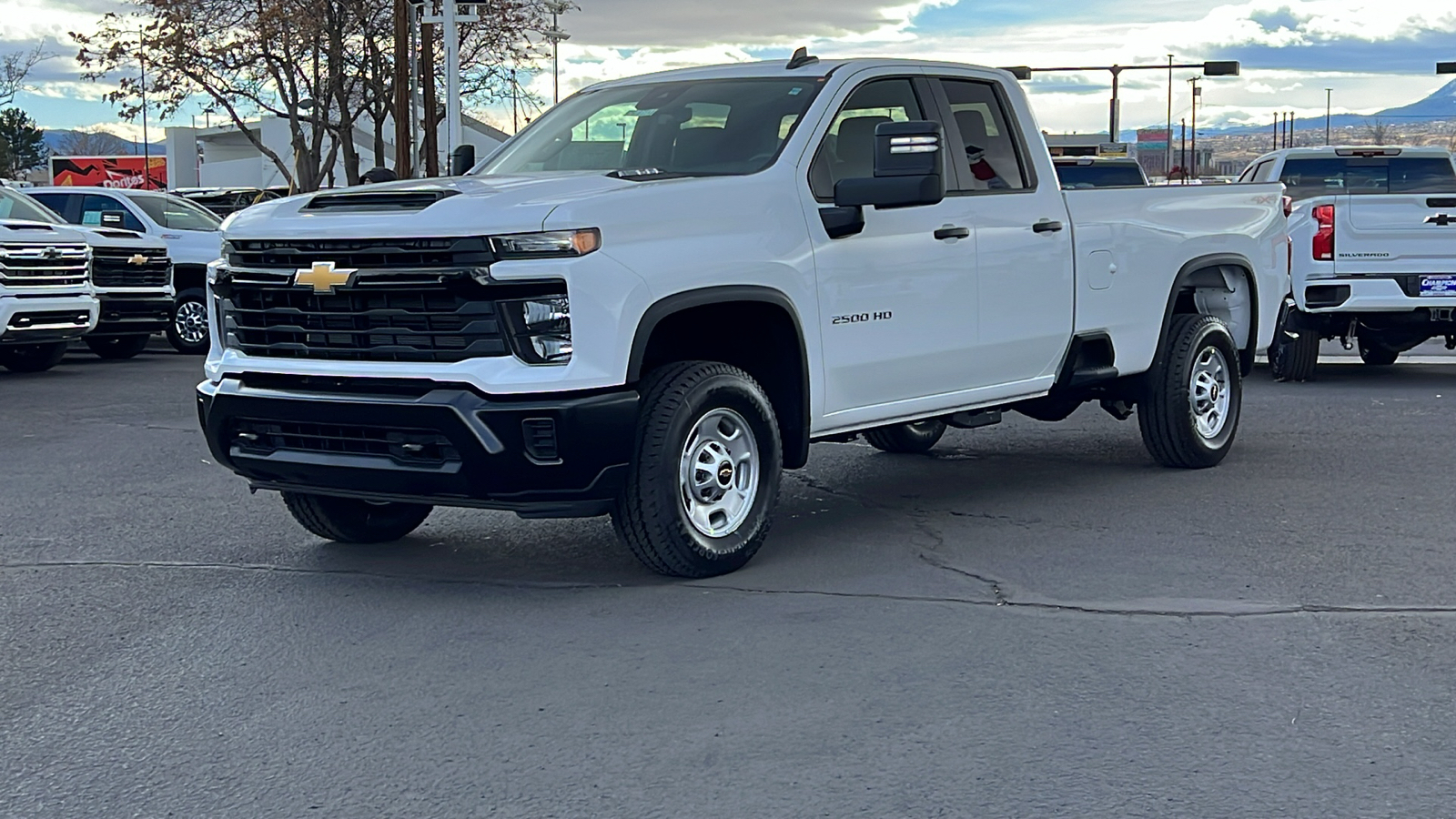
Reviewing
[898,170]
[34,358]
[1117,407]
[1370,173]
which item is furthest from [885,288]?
[34,358]

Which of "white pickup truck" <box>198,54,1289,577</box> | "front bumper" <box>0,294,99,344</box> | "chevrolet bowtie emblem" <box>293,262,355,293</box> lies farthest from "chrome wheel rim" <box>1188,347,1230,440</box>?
"front bumper" <box>0,294,99,344</box>

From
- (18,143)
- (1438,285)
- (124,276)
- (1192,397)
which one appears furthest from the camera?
(18,143)

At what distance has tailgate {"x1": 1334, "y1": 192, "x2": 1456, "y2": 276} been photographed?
1342cm

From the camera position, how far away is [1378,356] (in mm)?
16281

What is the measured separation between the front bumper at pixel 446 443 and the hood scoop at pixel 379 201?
25.1 inches

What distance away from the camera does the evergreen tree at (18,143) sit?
92562mm

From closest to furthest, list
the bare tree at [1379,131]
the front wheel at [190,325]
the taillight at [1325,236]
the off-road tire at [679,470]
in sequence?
the off-road tire at [679,470], the taillight at [1325,236], the front wheel at [190,325], the bare tree at [1379,131]

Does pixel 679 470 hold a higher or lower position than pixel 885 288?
lower

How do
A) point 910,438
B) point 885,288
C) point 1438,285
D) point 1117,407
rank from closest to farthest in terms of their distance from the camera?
point 885,288, point 1117,407, point 910,438, point 1438,285

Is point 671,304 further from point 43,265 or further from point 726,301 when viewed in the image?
point 43,265

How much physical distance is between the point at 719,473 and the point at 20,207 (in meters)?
12.4

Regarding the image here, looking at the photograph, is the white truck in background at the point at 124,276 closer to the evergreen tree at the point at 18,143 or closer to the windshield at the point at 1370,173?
the windshield at the point at 1370,173

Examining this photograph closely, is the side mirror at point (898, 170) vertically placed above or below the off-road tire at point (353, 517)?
above

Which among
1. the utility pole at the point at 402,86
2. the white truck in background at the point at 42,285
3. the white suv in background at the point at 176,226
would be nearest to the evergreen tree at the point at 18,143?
the utility pole at the point at 402,86
